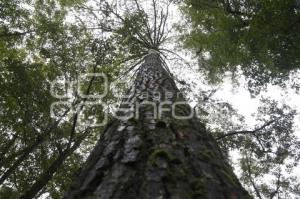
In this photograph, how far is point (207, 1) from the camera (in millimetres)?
12305

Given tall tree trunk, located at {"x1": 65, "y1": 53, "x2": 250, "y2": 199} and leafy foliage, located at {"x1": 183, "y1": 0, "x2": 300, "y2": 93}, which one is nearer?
tall tree trunk, located at {"x1": 65, "y1": 53, "x2": 250, "y2": 199}

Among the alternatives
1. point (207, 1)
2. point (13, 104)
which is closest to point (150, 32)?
point (207, 1)

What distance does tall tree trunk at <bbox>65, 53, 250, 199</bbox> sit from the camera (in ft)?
6.75

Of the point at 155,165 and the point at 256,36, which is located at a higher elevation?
the point at 256,36

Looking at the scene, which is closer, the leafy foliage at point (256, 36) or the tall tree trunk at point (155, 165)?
the tall tree trunk at point (155, 165)

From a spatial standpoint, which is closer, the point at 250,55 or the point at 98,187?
the point at 98,187

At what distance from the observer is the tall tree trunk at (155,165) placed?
6.75ft

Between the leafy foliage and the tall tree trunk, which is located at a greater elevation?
the leafy foliage

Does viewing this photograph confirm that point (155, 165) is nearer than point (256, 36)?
Yes

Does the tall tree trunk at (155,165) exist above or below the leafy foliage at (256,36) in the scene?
below

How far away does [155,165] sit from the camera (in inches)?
94.3

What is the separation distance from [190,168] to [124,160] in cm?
52

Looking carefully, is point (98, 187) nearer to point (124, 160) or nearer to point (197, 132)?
point (124, 160)

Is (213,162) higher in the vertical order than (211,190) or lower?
higher
